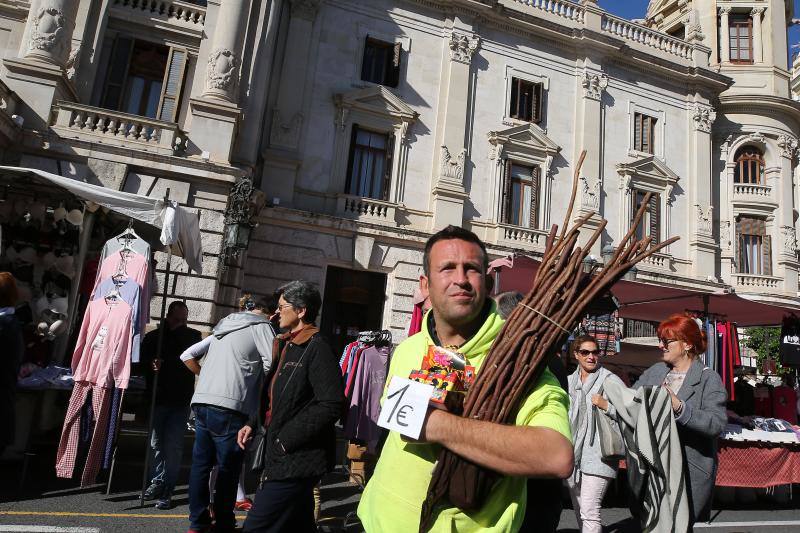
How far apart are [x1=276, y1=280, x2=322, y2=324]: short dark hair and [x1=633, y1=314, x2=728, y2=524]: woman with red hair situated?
2.71m

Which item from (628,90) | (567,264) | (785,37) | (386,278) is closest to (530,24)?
(628,90)

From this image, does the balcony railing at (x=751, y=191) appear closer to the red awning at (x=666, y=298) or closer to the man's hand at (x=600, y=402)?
the red awning at (x=666, y=298)

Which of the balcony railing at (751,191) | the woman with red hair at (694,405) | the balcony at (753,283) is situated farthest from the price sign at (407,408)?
the balcony railing at (751,191)

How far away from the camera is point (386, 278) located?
1530 centimetres

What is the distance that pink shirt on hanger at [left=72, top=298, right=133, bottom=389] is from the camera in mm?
5508

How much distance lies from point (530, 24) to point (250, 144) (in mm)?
11270

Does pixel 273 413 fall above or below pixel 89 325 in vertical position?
below

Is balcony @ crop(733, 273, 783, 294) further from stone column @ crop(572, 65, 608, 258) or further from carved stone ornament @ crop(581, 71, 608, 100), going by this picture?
carved stone ornament @ crop(581, 71, 608, 100)

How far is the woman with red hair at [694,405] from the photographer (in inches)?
137

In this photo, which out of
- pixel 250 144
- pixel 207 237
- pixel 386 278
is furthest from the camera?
pixel 386 278

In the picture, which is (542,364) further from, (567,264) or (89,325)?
(89,325)

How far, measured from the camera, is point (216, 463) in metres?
4.22

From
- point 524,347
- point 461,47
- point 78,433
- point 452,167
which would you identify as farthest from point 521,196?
point 524,347

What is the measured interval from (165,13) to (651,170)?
17388mm
